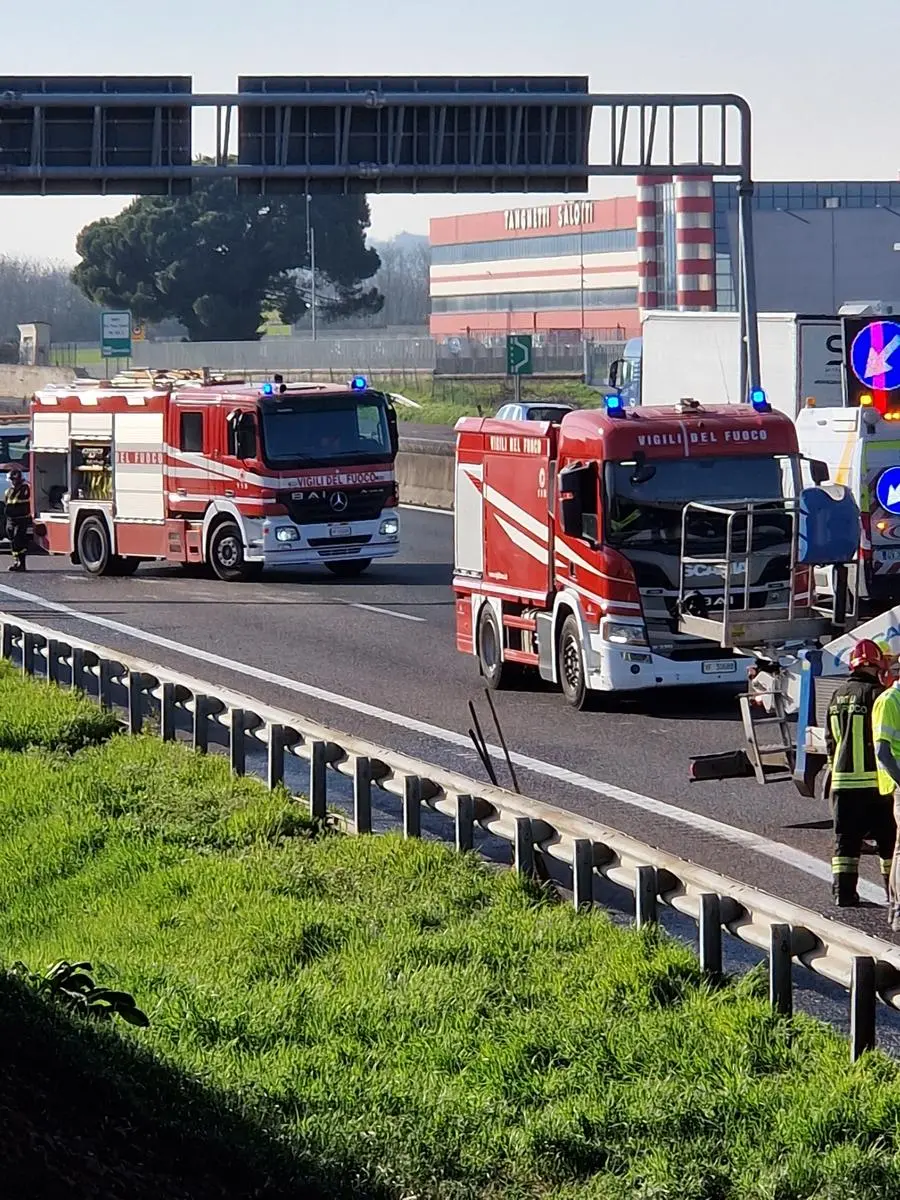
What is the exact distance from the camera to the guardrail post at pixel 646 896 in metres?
9.27

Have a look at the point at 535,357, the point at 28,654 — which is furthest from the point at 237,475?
the point at 535,357

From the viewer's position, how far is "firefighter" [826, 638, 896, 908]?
10711mm

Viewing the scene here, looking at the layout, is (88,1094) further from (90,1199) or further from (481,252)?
(481,252)

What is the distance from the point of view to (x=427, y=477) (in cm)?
4509

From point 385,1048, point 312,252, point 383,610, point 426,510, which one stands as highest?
Answer: point 312,252

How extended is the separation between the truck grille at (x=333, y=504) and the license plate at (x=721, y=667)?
11920 millimetres

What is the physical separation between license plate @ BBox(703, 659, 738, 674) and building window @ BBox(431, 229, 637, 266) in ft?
347

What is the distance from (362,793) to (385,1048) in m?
3.97

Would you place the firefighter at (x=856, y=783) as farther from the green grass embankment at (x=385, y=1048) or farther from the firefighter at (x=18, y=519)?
the firefighter at (x=18, y=519)

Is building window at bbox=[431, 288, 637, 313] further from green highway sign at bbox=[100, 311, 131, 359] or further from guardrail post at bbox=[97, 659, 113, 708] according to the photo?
guardrail post at bbox=[97, 659, 113, 708]

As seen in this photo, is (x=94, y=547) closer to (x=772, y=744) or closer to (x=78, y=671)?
(x=78, y=671)

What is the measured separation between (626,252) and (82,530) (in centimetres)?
9583

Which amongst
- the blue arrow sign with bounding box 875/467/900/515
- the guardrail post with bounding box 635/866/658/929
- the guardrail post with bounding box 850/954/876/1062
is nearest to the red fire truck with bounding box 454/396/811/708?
the blue arrow sign with bounding box 875/467/900/515

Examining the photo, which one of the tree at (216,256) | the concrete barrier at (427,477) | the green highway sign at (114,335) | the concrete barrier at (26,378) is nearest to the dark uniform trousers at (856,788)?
the concrete barrier at (427,477)
